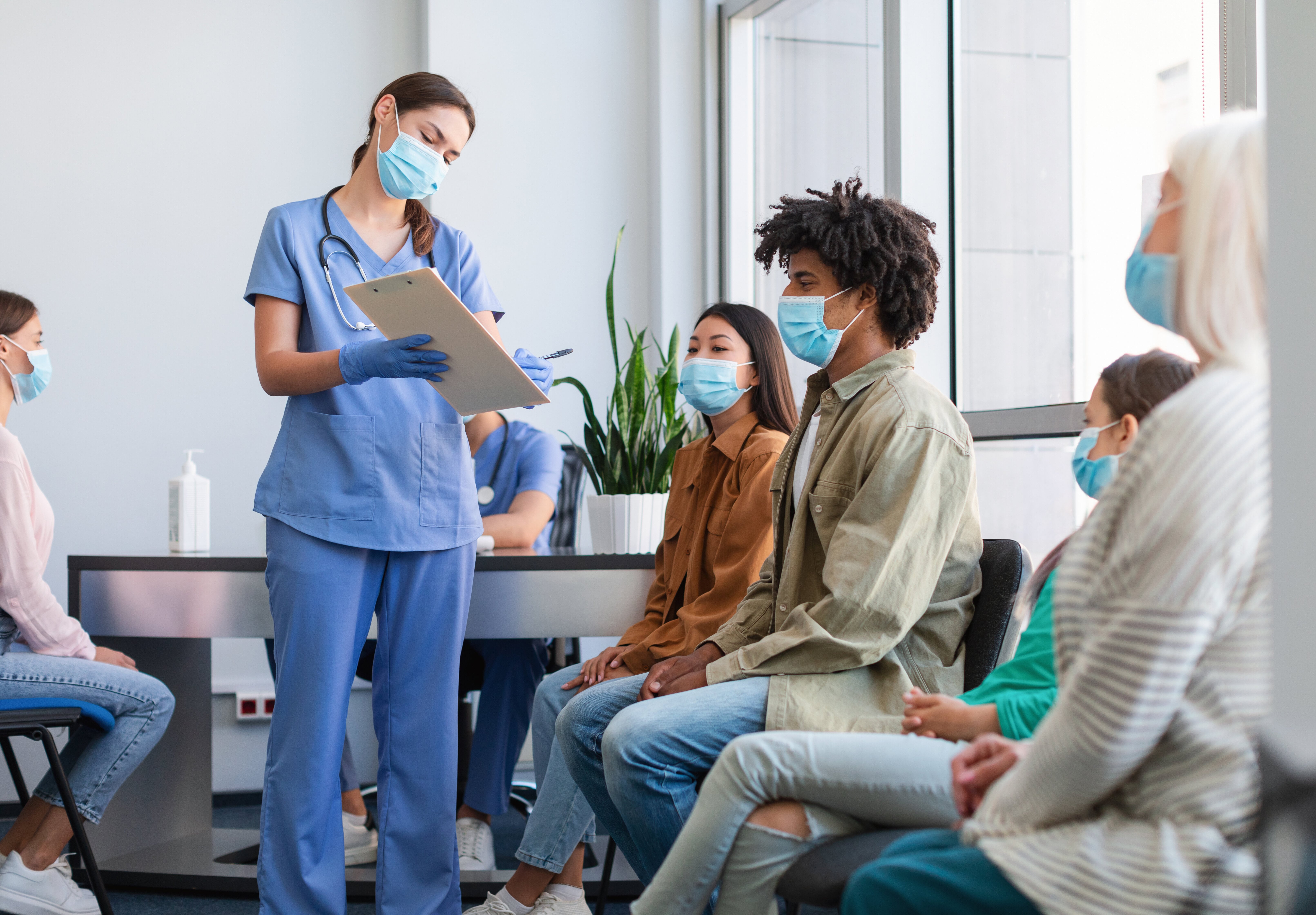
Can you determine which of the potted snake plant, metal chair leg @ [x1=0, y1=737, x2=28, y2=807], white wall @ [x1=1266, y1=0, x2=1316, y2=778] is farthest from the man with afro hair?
metal chair leg @ [x1=0, y1=737, x2=28, y2=807]

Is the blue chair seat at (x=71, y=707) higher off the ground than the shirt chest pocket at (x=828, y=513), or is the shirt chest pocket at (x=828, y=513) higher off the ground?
the shirt chest pocket at (x=828, y=513)

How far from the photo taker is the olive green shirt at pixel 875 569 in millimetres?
1453

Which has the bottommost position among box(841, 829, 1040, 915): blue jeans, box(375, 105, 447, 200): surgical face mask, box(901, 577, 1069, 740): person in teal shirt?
box(841, 829, 1040, 915): blue jeans

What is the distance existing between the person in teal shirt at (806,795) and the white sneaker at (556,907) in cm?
76

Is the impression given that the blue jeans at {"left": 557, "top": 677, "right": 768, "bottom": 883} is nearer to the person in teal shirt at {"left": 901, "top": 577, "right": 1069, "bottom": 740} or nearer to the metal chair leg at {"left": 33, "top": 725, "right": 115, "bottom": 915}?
the person in teal shirt at {"left": 901, "top": 577, "right": 1069, "bottom": 740}

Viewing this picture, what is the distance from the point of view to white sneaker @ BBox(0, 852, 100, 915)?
2.08 m

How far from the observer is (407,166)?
186 cm

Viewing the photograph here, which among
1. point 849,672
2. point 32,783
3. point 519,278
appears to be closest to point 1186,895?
point 849,672

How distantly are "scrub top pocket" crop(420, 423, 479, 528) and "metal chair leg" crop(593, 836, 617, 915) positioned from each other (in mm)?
661

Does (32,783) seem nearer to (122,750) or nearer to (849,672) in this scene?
(122,750)

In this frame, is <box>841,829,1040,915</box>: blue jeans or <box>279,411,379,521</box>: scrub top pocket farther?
<box>279,411,379,521</box>: scrub top pocket

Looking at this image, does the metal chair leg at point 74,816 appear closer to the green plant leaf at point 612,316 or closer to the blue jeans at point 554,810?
the blue jeans at point 554,810

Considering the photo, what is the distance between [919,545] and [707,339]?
754mm

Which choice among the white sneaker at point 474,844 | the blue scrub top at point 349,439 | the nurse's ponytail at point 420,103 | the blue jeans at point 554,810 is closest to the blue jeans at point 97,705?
the blue scrub top at point 349,439
